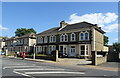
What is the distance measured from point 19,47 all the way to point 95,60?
41.9 meters

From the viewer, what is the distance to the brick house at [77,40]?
30.6m

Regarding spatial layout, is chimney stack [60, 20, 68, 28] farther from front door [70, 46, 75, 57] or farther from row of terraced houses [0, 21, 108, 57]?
front door [70, 46, 75, 57]

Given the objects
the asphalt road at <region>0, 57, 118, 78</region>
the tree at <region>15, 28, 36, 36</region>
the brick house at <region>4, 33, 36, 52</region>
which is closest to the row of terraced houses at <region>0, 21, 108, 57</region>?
the brick house at <region>4, 33, 36, 52</region>

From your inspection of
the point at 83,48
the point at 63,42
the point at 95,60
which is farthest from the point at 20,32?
the point at 95,60

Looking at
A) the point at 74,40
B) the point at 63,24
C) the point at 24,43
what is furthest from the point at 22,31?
the point at 74,40

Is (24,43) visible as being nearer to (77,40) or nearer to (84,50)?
(77,40)

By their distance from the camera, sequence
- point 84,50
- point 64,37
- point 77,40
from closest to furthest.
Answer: point 84,50 < point 77,40 < point 64,37

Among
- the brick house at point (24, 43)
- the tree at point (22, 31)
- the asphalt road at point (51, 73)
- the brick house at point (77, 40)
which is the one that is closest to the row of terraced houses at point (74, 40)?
the brick house at point (77, 40)

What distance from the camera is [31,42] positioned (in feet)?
172

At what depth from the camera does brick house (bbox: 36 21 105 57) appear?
30.6 m

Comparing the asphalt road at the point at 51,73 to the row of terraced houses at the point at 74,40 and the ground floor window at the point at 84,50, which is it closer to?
the ground floor window at the point at 84,50

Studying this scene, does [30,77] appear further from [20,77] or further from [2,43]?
[2,43]

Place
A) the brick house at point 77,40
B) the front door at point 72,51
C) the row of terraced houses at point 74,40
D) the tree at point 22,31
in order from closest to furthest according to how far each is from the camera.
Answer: the brick house at point 77,40 < the row of terraced houses at point 74,40 < the front door at point 72,51 < the tree at point 22,31

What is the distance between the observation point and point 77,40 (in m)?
32.7
